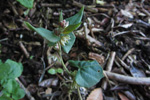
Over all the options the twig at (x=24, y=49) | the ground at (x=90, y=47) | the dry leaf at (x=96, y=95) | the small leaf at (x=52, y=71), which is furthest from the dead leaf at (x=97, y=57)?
the twig at (x=24, y=49)

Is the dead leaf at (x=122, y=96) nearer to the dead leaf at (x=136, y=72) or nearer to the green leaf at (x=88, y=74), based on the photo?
Result: the dead leaf at (x=136, y=72)

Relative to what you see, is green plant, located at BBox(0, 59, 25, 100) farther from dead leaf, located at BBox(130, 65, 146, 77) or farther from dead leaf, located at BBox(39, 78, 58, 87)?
dead leaf, located at BBox(130, 65, 146, 77)

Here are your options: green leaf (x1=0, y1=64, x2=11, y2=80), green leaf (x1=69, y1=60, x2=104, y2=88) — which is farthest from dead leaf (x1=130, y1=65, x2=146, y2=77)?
green leaf (x1=0, y1=64, x2=11, y2=80)

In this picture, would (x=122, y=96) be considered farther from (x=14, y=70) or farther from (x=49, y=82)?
(x=14, y=70)

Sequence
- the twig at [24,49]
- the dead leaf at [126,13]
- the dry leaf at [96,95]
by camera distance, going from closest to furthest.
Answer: the dry leaf at [96,95]
the twig at [24,49]
the dead leaf at [126,13]

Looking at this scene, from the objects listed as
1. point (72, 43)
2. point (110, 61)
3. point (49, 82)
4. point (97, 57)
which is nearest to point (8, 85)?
point (49, 82)

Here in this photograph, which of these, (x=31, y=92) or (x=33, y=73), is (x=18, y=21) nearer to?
(x=33, y=73)

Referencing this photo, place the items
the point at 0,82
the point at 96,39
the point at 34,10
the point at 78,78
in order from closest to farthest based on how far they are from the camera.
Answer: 1. the point at 78,78
2. the point at 0,82
3. the point at 96,39
4. the point at 34,10

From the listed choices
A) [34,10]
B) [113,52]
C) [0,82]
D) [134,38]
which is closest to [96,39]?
[113,52]
